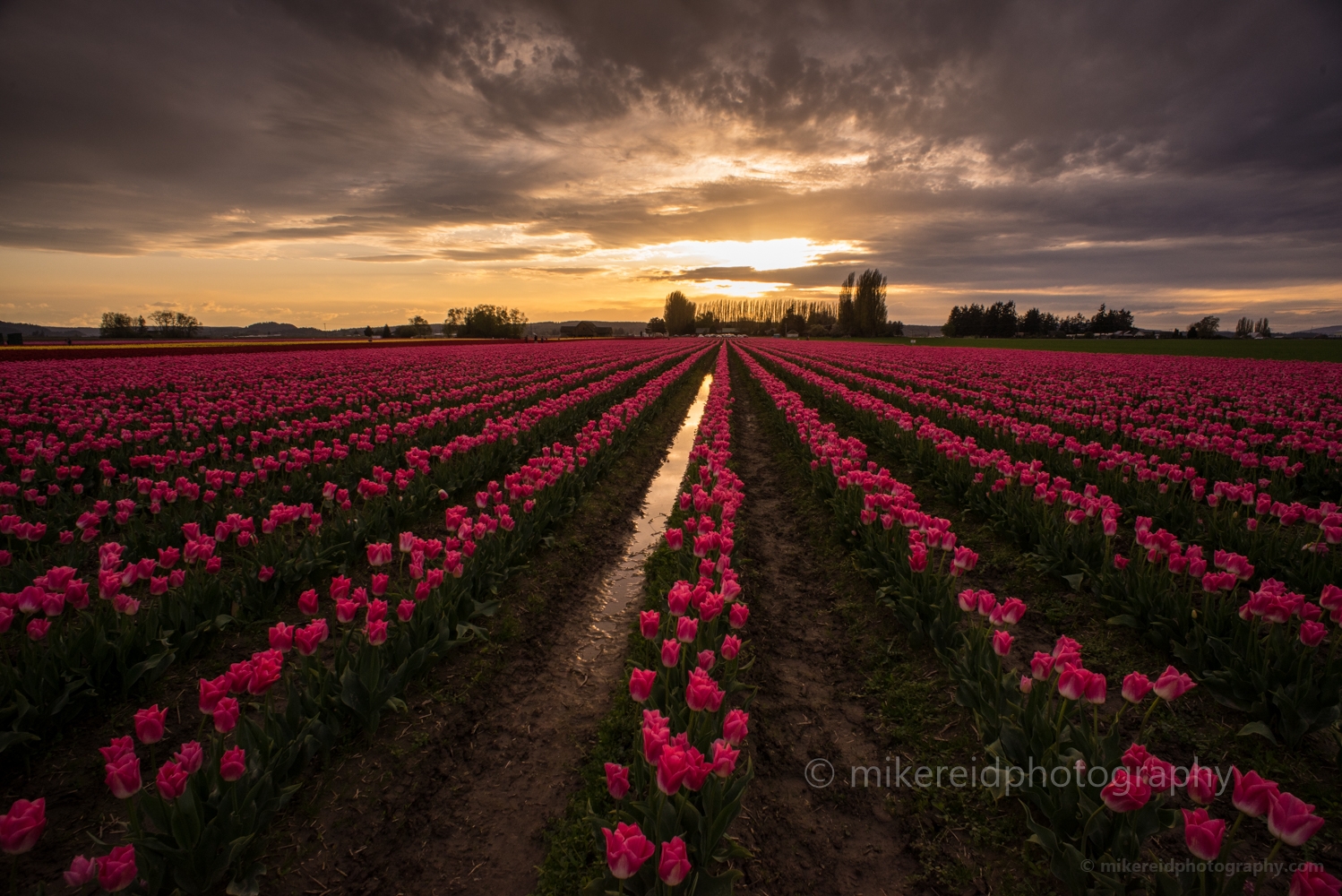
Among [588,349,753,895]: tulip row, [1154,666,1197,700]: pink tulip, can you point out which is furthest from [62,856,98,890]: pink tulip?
[1154,666,1197,700]: pink tulip

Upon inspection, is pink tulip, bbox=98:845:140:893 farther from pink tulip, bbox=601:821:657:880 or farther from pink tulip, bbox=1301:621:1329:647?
pink tulip, bbox=1301:621:1329:647

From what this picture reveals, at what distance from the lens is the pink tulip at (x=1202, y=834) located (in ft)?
6.43

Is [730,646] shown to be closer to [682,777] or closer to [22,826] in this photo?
[682,777]

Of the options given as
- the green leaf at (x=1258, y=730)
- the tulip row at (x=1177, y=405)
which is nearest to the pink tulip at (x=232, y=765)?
the green leaf at (x=1258, y=730)

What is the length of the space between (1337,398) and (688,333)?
15859 centimetres

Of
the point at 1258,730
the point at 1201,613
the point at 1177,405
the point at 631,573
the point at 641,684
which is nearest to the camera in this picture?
the point at 641,684

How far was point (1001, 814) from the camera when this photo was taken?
3.07m

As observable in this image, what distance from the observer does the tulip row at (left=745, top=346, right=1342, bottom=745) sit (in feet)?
10.9

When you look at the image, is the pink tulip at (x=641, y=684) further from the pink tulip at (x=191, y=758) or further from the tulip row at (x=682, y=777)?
the pink tulip at (x=191, y=758)

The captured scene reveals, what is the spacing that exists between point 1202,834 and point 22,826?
4.20 metres

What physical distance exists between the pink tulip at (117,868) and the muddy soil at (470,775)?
0.81 m

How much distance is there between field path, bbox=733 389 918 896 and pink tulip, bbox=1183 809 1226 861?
50.9 inches

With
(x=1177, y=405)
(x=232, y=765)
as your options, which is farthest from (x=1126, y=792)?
(x=1177, y=405)

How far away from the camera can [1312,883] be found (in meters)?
1.77
